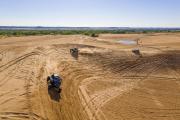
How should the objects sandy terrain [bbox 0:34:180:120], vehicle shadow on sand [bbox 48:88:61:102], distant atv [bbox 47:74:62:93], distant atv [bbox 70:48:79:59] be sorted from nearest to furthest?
sandy terrain [bbox 0:34:180:120]
vehicle shadow on sand [bbox 48:88:61:102]
distant atv [bbox 47:74:62:93]
distant atv [bbox 70:48:79:59]

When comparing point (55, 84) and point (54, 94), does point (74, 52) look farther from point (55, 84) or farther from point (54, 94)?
point (54, 94)

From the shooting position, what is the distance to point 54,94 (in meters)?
19.8

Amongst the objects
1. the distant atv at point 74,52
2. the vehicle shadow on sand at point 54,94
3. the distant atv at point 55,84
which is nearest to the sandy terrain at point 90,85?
the vehicle shadow on sand at point 54,94

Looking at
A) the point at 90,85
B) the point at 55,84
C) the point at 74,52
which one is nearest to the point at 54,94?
the point at 55,84

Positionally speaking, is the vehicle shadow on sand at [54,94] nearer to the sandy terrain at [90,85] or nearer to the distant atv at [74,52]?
the sandy terrain at [90,85]

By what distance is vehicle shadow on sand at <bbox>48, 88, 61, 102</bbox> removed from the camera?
19048 mm

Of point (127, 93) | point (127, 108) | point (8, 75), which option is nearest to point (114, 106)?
point (127, 108)

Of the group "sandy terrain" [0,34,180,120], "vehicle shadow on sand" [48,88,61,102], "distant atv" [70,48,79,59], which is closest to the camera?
"sandy terrain" [0,34,180,120]

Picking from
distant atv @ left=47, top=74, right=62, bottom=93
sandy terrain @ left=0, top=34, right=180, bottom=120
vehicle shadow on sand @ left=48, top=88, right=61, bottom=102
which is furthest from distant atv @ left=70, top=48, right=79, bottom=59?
vehicle shadow on sand @ left=48, top=88, right=61, bottom=102

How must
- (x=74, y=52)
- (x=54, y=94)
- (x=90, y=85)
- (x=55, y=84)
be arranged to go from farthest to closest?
(x=74, y=52) < (x=90, y=85) < (x=55, y=84) < (x=54, y=94)

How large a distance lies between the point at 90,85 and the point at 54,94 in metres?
5.45

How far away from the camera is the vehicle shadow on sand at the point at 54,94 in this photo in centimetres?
1905

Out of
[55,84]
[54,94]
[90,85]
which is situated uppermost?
[55,84]

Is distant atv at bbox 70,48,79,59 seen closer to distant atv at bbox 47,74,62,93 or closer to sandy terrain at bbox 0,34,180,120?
sandy terrain at bbox 0,34,180,120
